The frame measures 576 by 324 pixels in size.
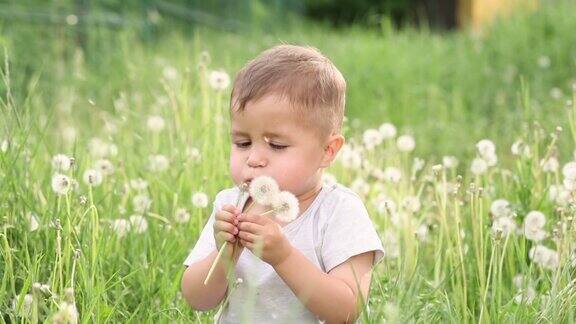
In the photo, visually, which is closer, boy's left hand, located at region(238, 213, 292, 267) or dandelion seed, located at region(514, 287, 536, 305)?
boy's left hand, located at region(238, 213, 292, 267)

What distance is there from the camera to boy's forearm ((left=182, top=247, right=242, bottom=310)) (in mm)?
2756

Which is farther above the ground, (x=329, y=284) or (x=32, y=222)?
(x=329, y=284)

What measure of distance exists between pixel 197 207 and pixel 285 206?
133cm

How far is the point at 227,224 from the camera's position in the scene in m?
2.56

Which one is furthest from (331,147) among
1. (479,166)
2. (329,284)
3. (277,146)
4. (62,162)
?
(479,166)

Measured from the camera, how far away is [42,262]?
3.16 metres

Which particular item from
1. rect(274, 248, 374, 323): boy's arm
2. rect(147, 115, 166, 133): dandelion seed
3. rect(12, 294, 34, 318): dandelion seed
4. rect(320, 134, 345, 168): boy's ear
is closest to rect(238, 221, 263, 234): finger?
rect(274, 248, 374, 323): boy's arm

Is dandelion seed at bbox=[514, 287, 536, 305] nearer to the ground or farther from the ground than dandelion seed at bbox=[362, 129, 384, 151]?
A: farther from the ground

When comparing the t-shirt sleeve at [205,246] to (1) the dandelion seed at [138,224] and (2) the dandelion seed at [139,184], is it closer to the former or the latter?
(1) the dandelion seed at [138,224]

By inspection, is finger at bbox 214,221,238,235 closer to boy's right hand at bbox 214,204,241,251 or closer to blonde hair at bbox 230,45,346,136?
boy's right hand at bbox 214,204,241,251

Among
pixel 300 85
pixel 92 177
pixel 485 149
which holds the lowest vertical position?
pixel 485 149

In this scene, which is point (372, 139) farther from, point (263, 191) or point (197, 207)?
point (263, 191)

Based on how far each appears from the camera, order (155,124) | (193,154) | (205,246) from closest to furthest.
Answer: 1. (205,246)
2. (193,154)
3. (155,124)

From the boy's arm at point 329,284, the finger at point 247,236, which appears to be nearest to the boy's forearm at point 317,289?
the boy's arm at point 329,284
